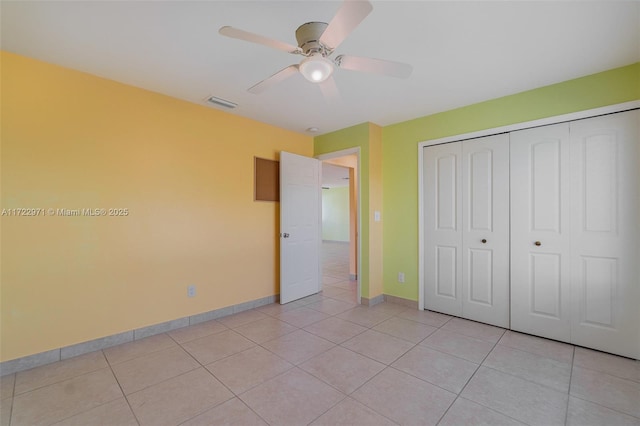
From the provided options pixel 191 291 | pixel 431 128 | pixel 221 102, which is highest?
pixel 221 102

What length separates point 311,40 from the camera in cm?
164

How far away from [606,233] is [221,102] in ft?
13.0

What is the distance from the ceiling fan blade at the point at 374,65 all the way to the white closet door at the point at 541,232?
6.44 feet

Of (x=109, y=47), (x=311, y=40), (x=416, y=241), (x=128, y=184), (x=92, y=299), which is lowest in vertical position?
(x=92, y=299)

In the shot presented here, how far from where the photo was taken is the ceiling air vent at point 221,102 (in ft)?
10.0

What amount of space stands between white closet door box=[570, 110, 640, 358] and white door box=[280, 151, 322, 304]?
3.01 metres

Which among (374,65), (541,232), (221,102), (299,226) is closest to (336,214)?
(299,226)

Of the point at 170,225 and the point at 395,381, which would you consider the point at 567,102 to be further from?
the point at 170,225

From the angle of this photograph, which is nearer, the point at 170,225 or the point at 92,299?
the point at 92,299

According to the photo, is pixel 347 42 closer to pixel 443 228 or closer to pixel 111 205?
pixel 443 228

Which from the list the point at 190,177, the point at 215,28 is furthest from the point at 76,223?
the point at 215,28

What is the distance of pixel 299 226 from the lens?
4102mm

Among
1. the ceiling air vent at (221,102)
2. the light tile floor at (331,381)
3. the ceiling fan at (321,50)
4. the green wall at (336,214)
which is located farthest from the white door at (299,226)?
the green wall at (336,214)

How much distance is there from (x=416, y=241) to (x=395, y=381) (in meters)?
1.96
